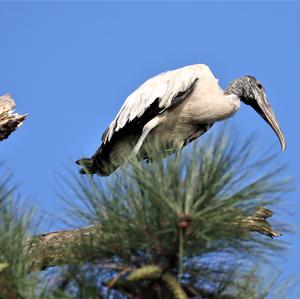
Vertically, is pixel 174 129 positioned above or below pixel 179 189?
above

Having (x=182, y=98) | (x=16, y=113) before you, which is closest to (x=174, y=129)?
(x=182, y=98)

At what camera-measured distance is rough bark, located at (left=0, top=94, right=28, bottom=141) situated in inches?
172

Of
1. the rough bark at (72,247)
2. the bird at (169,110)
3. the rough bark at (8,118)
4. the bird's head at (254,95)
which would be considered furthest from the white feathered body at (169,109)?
the rough bark at (72,247)

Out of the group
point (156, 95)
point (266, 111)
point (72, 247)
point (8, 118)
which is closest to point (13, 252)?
point (72, 247)

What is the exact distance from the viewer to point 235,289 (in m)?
2.25

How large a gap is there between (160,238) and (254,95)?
461 centimetres

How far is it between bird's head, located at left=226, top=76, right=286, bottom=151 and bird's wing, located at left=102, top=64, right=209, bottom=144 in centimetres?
55

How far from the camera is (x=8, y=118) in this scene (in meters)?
4.38

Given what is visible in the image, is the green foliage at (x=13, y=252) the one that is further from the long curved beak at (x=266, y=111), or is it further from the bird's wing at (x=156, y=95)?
the long curved beak at (x=266, y=111)

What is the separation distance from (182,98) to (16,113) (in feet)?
6.08

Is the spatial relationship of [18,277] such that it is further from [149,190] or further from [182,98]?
[182,98]

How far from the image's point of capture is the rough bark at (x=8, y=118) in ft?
14.3

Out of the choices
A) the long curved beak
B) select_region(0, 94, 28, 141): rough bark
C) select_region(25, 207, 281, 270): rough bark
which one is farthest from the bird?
select_region(25, 207, 281, 270): rough bark

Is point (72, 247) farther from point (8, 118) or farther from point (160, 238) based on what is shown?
point (8, 118)
